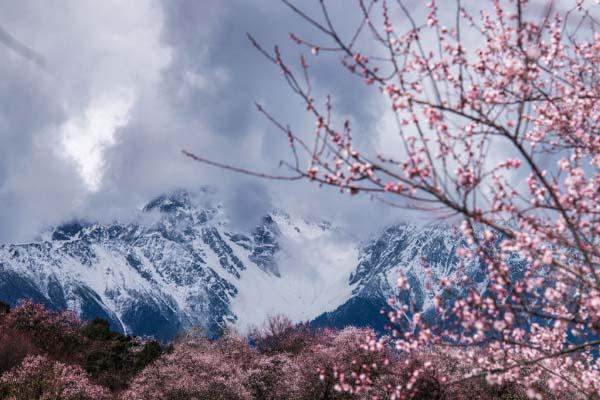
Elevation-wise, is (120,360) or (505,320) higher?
(120,360)

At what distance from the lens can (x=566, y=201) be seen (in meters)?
5.06

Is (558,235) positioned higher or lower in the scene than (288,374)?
lower

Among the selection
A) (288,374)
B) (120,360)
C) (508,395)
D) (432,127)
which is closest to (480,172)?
(432,127)

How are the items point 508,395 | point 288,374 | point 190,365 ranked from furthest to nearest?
point 288,374, point 190,365, point 508,395

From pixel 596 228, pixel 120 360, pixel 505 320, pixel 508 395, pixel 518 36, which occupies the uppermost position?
pixel 120 360

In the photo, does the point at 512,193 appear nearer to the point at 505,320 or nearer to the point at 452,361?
the point at 505,320

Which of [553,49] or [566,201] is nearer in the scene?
[566,201]

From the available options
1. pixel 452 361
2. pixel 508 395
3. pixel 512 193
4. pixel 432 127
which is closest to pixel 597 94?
pixel 512 193

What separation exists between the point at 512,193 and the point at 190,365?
104ft

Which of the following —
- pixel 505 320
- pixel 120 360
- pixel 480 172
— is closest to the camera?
pixel 480 172

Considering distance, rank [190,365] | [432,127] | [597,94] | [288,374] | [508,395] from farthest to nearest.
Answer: [288,374], [190,365], [508,395], [597,94], [432,127]

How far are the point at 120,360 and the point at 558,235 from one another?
51.6 metres

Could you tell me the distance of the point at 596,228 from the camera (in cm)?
529

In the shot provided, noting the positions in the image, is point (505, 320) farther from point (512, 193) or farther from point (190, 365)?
point (190, 365)
